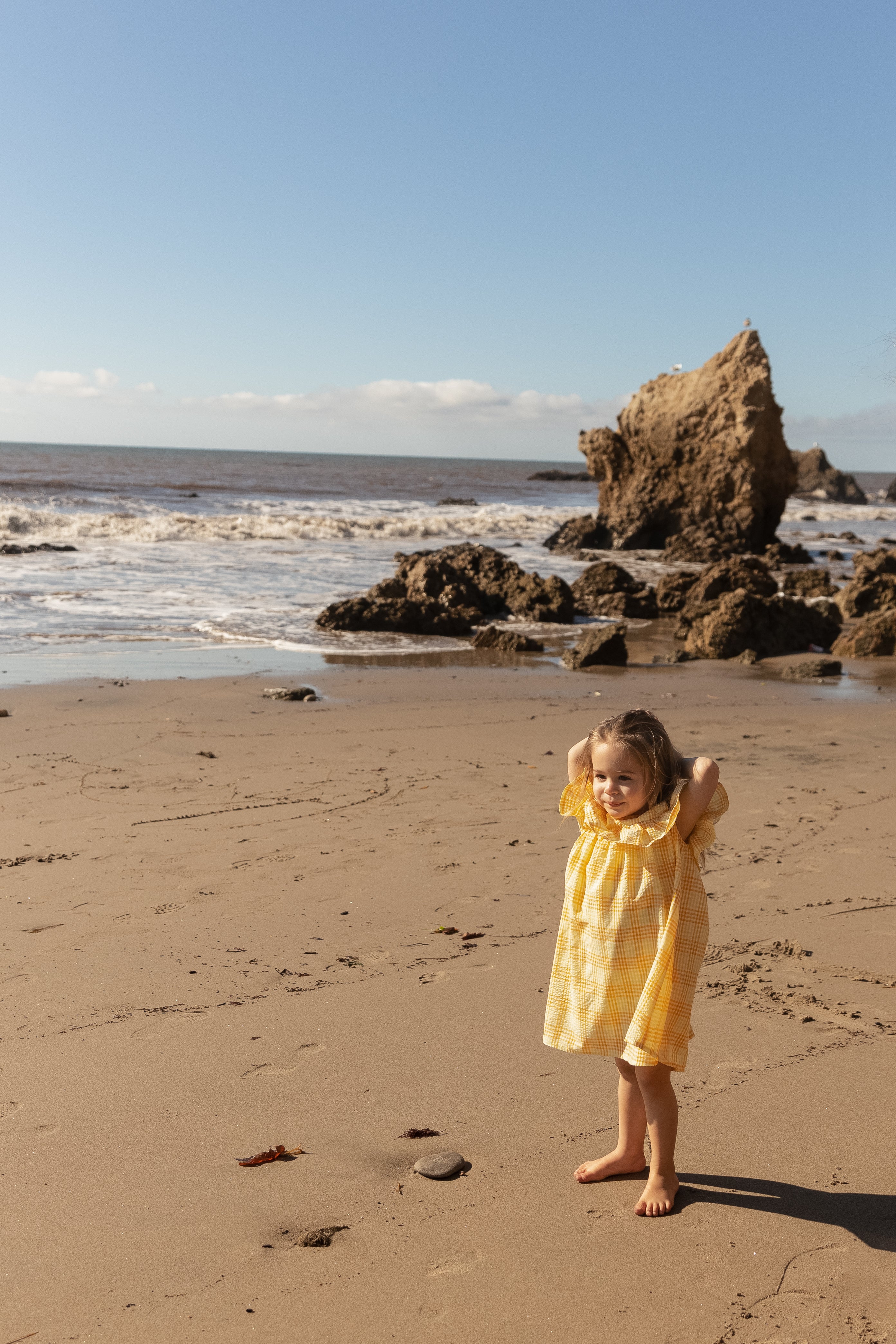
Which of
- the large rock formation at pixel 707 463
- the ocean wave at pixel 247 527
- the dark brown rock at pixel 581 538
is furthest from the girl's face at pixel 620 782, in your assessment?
the ocean wave at pixel 247 527

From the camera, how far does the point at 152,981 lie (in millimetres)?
3561

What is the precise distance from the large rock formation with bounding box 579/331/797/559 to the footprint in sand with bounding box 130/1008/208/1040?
73.1ft

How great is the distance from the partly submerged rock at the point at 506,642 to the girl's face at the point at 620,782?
9.23m

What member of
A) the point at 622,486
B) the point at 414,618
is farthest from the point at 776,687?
the point at 622,486

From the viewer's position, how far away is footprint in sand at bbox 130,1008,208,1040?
10.6 feet

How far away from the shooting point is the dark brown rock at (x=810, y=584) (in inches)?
675

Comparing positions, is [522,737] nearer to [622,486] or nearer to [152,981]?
[152,981]

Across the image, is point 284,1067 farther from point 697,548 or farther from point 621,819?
point 697,548

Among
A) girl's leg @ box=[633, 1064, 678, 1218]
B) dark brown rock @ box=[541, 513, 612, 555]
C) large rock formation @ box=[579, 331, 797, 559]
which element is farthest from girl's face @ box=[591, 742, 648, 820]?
dark brown rock @ box=[541, 513, 612, 555]

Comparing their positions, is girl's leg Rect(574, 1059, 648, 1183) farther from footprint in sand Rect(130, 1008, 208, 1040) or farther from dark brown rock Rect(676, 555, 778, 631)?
dark brown rock Rect(676, 555, 778, 631)

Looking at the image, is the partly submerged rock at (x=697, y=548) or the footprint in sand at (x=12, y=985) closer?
the footprint in sand at (x=12, y=985)

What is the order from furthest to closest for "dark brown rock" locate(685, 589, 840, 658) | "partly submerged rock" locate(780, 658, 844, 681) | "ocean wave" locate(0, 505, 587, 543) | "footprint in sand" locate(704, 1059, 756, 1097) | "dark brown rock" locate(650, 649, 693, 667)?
"ocean wave" locate(0, 505, 587, 543) → "dark brown rock" locate(685, 589, 840, 658) → "dark brown rock" locate(650, 649, 693, 667) → "partly submerged rock" locate(780, 658, 844, 681) → "footprint in sand" locate(704, 1059, 756, 1097)

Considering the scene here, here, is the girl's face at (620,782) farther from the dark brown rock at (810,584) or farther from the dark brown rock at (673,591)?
the dark brown rock at (810,584)

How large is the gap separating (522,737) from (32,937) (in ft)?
13.5
